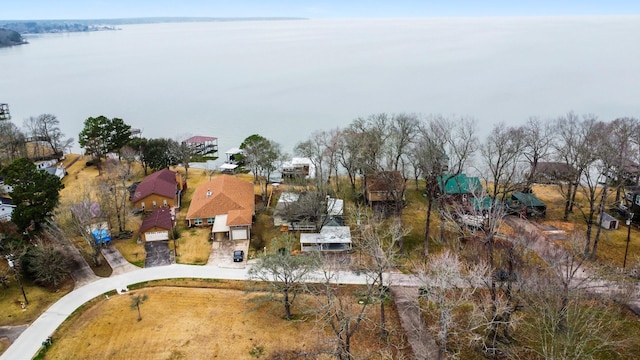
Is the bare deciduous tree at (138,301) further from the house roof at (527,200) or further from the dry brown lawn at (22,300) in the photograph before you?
the house roof at (527,200)

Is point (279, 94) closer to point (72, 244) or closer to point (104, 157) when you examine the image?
point (104, 157)

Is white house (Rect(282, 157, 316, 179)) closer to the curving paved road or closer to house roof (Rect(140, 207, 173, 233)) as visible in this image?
house roof (Rect(140, 207, 173, 233))

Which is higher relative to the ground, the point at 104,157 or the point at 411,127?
the point at 411,127

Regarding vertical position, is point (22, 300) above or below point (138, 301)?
below

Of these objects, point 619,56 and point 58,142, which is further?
point 619,56

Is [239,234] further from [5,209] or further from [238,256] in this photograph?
[5,209]

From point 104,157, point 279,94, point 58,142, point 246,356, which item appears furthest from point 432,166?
point 279,94

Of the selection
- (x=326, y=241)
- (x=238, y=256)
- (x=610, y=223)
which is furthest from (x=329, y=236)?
(x=610, y=223)
